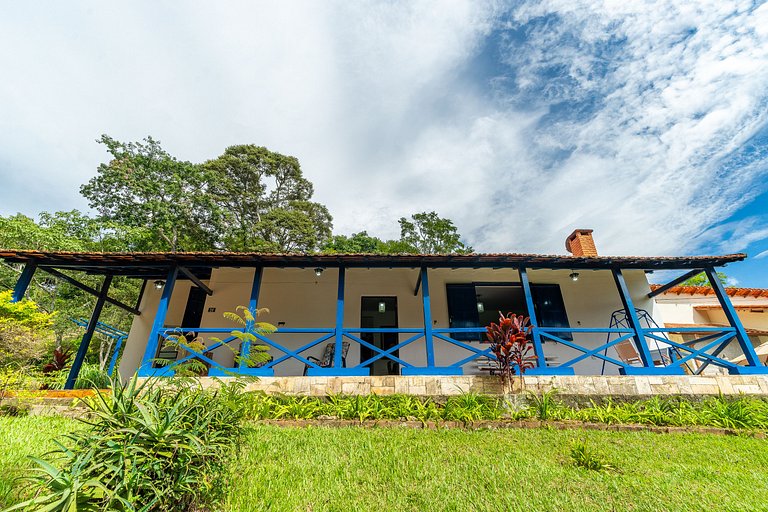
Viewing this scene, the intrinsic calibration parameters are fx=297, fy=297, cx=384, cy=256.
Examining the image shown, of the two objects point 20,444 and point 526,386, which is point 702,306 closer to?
point 526,386

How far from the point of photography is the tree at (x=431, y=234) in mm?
25328

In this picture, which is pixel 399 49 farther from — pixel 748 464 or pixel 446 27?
pixel 748 464

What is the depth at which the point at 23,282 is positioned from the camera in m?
5.80

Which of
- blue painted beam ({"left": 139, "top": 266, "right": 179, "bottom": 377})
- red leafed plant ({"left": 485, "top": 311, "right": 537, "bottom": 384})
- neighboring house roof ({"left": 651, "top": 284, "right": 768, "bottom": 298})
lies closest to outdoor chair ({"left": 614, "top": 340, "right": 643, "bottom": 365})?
red leafed plant ({"left": 485, "top": 311, "right": 537, "bottom": 384})

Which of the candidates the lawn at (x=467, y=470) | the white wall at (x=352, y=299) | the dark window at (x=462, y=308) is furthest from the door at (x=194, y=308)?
the dark window at (x=462, y=308)

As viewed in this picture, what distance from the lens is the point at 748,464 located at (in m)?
3.40

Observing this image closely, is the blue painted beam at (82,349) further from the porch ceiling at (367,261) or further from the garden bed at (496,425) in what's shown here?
the garden bed at (496,425)

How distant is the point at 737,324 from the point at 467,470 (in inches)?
289

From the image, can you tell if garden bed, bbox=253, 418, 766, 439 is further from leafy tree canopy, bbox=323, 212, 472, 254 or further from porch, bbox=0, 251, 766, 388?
leafy tree canopy, bbox=323, 212, 472, 254

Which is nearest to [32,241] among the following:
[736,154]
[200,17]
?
[200,17]

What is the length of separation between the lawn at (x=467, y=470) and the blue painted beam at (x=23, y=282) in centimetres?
254

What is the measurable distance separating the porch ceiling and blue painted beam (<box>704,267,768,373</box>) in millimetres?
387

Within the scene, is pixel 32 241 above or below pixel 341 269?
above

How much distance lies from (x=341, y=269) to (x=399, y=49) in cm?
522
